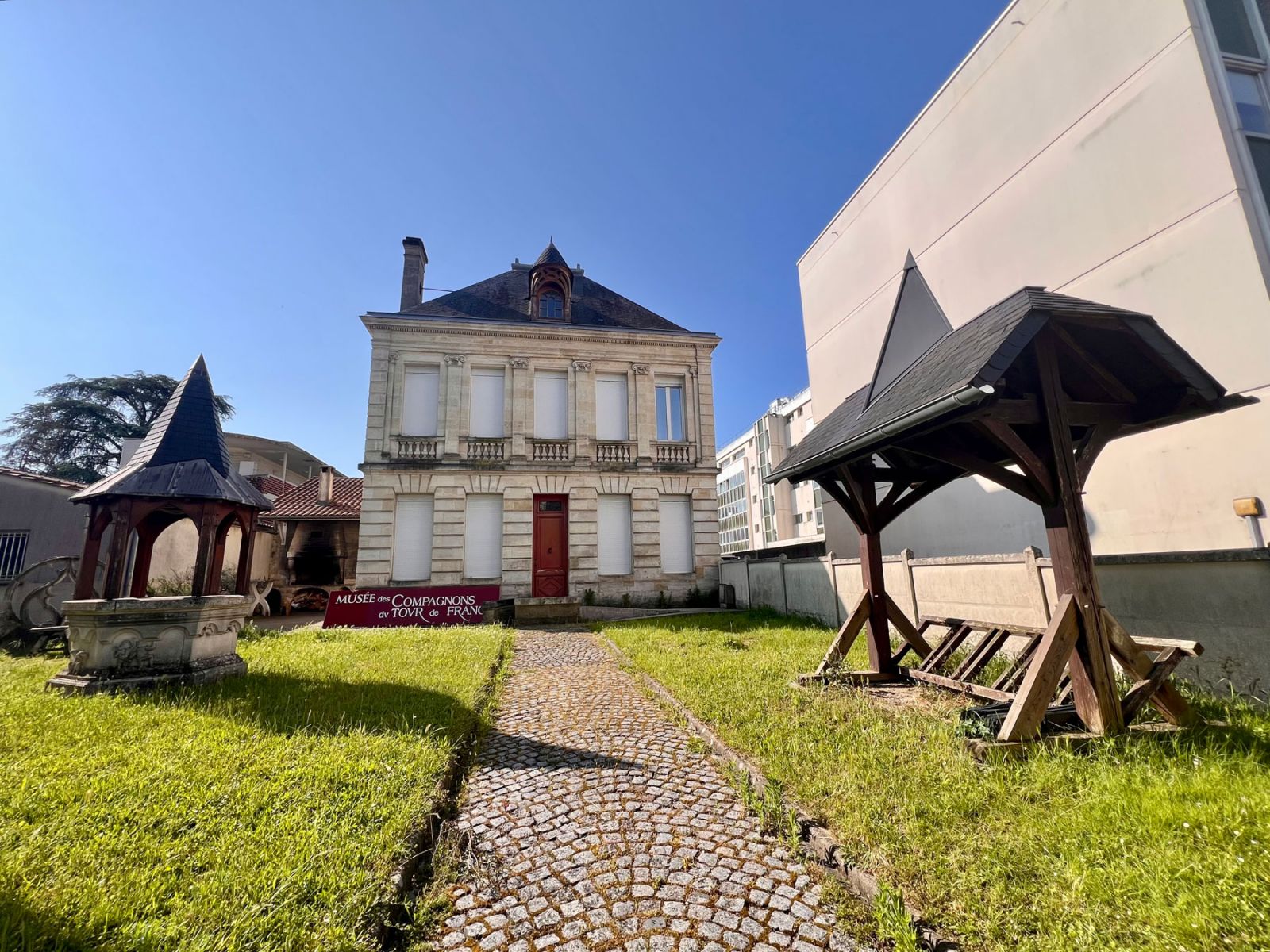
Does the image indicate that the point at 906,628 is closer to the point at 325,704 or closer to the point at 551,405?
the point at 325,704

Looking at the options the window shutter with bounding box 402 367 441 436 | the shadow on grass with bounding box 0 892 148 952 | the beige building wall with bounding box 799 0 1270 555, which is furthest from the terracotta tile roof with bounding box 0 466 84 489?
the beige building wall with bounding box 799 0 1270 555

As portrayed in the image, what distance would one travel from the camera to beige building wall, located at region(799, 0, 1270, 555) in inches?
229

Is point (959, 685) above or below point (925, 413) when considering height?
below

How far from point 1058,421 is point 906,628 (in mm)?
2807

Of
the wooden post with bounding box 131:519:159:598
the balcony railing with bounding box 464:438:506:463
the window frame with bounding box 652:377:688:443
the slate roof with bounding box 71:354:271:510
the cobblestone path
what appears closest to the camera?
the cobblestone path

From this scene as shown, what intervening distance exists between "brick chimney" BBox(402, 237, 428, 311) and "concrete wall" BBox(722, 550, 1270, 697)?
1511 cm

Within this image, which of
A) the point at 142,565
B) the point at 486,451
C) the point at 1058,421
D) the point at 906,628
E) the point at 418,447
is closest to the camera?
the point at 1058,421

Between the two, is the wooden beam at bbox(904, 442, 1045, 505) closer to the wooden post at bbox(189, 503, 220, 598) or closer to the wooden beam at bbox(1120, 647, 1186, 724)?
the wooden beam at bbox(1120, 647, 1186, 724)

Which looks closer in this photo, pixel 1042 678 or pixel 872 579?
pixel 1042 678

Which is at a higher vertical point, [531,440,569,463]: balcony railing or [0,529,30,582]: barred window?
[531,440,569,463]: balcony railing

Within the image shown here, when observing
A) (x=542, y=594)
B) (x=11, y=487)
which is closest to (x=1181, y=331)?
(x=542, y=594)

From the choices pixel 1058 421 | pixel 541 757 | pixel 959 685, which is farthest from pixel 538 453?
pixel 1058 421

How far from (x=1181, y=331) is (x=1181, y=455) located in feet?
4.81

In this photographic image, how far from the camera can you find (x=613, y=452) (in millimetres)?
15023
